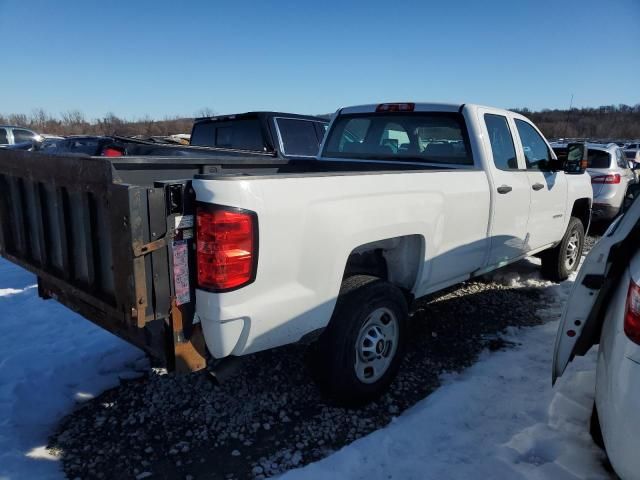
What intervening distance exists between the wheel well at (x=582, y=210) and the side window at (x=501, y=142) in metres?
1.96

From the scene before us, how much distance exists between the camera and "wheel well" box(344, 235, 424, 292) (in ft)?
10.6

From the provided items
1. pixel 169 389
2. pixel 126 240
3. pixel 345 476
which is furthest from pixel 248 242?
pixel 169 389

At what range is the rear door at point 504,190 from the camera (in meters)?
3.92

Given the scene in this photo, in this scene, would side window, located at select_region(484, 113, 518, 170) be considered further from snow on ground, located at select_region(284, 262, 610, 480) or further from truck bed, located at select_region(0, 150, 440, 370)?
truck bed, located at select_region(0, 150, 440, 370)

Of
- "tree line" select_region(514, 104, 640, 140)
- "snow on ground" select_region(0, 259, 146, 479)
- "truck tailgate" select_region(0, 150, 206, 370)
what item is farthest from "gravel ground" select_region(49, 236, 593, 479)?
"tree line" select_region(514, 104, 640, 140)

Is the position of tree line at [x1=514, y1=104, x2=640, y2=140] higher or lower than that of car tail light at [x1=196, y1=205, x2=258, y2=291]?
higher

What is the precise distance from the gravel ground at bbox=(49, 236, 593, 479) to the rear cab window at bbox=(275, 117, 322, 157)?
3760mm

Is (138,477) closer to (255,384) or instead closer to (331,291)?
(255,384)

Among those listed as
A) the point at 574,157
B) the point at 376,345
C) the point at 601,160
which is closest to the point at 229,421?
the point at 376,345

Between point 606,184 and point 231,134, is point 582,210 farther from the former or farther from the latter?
point 231,134

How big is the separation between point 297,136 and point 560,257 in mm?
4001

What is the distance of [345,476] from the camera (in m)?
2.40

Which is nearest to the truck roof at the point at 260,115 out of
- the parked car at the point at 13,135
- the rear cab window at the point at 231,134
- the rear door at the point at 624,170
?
the rear cab window at the point at 231,134

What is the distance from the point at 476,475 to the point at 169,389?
204 centimetres
